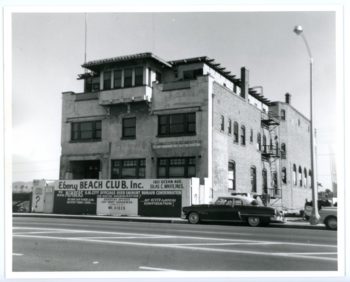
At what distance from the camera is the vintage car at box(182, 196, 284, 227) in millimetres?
19594

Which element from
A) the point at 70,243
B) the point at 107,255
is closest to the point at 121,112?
the point at 70,243

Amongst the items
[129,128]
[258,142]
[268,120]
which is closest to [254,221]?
[129,128]

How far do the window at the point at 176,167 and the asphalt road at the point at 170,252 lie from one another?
1361 cm

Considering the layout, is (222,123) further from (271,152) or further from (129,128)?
(271,152)

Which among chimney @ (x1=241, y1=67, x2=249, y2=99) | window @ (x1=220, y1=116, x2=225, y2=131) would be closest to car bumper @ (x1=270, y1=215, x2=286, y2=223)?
window @ (x1=220, y1=116, x2=225, y2=131)

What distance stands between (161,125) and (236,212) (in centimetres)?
1134

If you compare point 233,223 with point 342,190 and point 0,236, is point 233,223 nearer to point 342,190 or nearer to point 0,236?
point 342,190

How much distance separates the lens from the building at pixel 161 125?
94.5ft

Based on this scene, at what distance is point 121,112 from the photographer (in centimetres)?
3128

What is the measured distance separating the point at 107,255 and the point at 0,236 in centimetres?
259

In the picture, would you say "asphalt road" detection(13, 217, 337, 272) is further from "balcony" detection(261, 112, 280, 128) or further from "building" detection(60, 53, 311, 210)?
"balcony" detection(261, 112, 280, 128)

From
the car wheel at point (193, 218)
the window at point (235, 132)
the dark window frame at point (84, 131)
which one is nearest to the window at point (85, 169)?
the dark window frame at point (84, 131)

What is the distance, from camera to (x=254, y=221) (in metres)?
19.7

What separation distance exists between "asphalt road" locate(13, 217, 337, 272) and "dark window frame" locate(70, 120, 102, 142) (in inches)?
687
